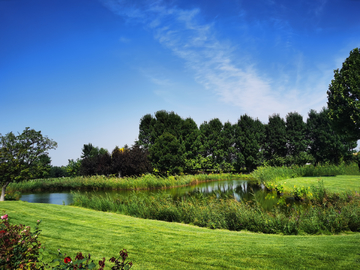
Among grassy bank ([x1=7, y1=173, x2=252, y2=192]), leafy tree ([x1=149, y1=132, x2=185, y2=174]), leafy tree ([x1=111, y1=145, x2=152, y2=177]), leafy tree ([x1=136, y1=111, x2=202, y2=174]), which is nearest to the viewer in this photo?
grassy bank ([x1=7, y1=173, x2=252, y2=192])

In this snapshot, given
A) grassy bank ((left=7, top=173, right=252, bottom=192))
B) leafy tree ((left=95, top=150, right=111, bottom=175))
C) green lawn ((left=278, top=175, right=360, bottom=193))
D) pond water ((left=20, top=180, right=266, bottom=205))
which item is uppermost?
leafy tree ((left=95, top=150, right=111, bottom=175))

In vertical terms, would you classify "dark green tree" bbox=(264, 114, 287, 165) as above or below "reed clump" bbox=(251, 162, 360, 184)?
above

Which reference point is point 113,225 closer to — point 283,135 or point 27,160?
point 27,160

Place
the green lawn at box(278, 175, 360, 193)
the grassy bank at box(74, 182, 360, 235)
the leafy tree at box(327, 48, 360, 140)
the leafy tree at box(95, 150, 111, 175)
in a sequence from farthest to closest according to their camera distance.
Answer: the leafy tree at box(95, 150, 111, 175)
the leafy tree at box(327, 48, 360, 140)
the green lawn at box(278, 175, 360, 193)
the grassy bank at box(74, 182, 360, 235)

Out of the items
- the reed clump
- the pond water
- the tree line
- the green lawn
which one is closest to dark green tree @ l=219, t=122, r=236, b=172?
the tree line

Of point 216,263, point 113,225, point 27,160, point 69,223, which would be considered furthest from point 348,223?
point 27,160

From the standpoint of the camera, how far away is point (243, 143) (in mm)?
30188

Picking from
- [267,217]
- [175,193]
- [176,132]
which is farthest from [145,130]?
[267,217]

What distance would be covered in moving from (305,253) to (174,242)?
7.71ft

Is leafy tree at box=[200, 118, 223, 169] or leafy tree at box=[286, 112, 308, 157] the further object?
leafy tree at box=[200, 118, 223, 169]

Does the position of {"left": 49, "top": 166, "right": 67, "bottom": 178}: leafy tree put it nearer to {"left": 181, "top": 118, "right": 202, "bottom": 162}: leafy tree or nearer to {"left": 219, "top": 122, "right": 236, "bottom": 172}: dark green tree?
{"left": 181, "top": 118, "right": 202, "bottom": 162}: leafy tree

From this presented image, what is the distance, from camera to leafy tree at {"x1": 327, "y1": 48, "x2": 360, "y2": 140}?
14529 mm

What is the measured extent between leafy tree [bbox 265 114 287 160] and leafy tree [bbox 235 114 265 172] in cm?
94

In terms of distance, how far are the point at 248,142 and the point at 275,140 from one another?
380cm
